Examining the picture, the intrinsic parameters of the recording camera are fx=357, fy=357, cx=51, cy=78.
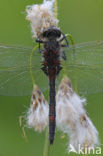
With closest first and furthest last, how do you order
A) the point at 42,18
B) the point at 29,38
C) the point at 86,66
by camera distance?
the point at 42,18, the point at 86,66, the point at 29,38

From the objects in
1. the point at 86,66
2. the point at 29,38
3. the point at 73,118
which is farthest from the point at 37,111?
the point at 29,38

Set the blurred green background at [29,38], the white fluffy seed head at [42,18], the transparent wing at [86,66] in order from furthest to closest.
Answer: the blurred green background at [29,38] → the transparent wing at [86,66] → the white fluffy seed head at [42,18]

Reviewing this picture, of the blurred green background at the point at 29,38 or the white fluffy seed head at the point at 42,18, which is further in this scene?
the blurred green background at the point at 29,38

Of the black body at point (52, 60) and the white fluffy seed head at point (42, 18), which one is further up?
the white fluffy seed head at point (42, 18)

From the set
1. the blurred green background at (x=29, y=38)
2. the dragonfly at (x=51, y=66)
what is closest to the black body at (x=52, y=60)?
the dragonfly at (x=51, y=66)

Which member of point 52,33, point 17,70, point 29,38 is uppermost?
point 29,38

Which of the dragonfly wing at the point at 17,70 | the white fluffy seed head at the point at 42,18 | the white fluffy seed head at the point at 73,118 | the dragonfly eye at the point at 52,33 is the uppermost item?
the white fluffy seed head at the point at 42,18

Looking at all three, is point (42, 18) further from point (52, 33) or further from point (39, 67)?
point (39, 67)

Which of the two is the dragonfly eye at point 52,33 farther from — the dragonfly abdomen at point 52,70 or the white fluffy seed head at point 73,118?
the white fluffy seed head at point 73,118
